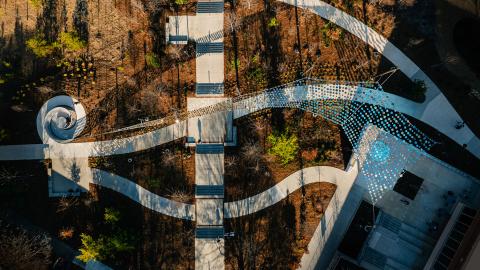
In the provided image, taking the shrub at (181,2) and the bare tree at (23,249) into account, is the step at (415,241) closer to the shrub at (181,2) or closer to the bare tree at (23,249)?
the shrub at (181,2)

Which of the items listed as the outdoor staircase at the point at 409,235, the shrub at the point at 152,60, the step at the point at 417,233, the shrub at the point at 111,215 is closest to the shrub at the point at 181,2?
the shrub at the point at 152,60

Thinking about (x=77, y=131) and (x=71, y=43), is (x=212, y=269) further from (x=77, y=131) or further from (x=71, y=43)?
(x=71, y=43)

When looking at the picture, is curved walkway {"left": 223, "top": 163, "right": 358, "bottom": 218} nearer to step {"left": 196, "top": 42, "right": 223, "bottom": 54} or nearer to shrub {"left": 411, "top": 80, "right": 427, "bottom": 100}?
shrub {"left": 411, "top": 80, "right": 427, "bottom": 100}

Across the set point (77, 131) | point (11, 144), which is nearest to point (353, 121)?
point (77, 131)

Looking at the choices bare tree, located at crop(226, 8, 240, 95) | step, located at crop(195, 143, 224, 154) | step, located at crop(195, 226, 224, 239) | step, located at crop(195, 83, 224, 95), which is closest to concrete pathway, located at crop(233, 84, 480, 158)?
step, located at crop(195, 83, 224, 95)

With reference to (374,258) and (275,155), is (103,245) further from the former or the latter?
(374,258)

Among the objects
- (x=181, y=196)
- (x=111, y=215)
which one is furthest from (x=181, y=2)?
(x=111, y=215)
